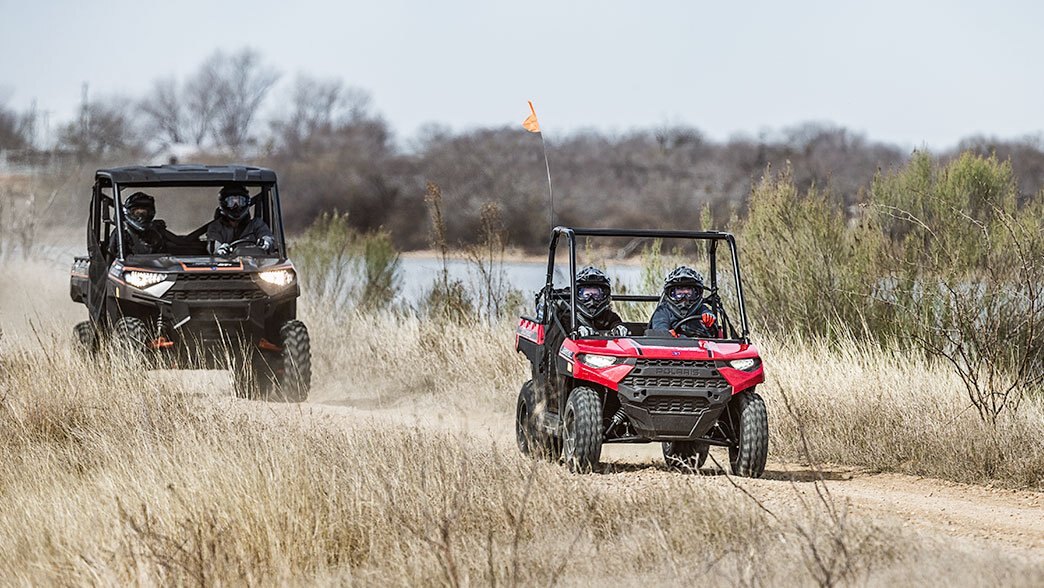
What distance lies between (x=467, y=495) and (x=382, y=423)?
266 centimetres

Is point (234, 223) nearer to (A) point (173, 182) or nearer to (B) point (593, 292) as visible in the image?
(A) point (173, 182)

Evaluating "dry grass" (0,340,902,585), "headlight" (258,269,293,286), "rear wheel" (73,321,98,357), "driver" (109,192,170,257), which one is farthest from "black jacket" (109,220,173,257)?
"dry grass" (0,340,902,585)

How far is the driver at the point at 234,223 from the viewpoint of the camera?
13531 millimetres

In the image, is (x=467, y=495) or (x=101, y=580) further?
(x=467, y=495)

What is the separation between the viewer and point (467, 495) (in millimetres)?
7082

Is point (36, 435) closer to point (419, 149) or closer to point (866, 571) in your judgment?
point (866, 571)

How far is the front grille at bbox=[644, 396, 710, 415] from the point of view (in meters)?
8.75

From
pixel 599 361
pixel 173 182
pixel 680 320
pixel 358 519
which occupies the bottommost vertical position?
pixel 358 519

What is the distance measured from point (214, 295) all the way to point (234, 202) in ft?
3.77

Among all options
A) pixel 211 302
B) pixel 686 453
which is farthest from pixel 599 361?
pixel 211 302

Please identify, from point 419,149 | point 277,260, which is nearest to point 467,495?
point 277,260

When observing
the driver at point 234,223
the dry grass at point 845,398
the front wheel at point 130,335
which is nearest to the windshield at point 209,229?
the driver at point 234,223

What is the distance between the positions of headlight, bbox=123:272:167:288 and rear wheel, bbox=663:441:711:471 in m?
4.87

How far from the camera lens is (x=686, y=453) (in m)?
10.0
